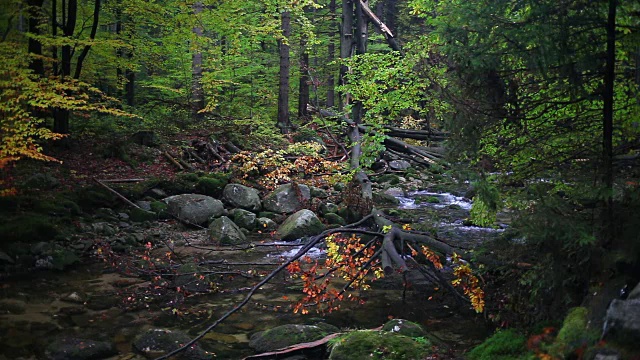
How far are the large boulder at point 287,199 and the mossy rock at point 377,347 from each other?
9042mm

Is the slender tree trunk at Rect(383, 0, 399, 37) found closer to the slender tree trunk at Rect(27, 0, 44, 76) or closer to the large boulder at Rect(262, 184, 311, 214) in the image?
the large boulder at Rect(262, 184, 311, 214)

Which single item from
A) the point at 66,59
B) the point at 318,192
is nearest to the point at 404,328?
the point at 318,192

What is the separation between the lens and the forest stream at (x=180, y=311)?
24.0 feet

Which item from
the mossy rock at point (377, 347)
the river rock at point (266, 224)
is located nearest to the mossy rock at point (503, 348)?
the mossy rock at point (377, 347)

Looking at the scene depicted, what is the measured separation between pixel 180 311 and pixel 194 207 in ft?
19.6

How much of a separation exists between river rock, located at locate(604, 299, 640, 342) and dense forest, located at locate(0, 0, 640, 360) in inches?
0.6

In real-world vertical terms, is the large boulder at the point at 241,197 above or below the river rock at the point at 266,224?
above

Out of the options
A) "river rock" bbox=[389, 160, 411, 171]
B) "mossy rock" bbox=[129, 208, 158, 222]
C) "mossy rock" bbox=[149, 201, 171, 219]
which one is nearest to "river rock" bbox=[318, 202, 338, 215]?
"mossy rock" bbox=[149, 201, 171, 219]

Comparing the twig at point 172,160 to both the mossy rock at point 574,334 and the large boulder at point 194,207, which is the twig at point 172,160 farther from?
the mossy rock at point 574,334

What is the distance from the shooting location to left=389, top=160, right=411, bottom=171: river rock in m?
21.1

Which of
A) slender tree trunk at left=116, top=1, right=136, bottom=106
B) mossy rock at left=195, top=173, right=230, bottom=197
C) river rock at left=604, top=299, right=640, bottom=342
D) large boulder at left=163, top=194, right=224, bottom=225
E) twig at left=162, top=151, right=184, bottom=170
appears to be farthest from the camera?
slender tree trunk at left=116, top=1, right=136, bottom=106

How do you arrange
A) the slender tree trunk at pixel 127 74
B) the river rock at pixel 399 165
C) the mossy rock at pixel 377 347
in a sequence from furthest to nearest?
the river rock at pixel 399 165
the slender tree trunk at pixel 127 74
the mossy rock at pixel 377 347

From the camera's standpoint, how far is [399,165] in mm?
21297

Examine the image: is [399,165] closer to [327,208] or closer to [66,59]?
[327,208]
